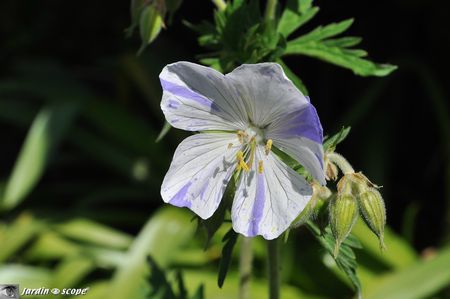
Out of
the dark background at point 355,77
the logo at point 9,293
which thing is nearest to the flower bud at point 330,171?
the logo at point 9,293

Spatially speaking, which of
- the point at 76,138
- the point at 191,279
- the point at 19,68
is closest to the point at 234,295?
the point at 191,279

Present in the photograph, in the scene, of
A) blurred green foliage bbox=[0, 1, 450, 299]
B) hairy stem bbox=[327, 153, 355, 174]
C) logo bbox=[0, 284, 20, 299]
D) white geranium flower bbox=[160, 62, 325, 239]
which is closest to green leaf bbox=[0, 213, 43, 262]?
blurred green foliage bbox=[0, 1, 450, 299]

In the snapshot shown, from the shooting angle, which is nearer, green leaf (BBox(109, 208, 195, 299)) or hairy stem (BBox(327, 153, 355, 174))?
hairy stem (BBox(327, 153, 355, 174))

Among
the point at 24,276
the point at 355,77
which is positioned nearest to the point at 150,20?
the point at 24,276

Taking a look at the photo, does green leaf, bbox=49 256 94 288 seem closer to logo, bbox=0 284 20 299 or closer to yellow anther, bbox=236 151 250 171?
logo, bbox=0 284 20 299

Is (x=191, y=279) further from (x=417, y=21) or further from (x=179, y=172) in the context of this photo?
(x=417, y=21)
